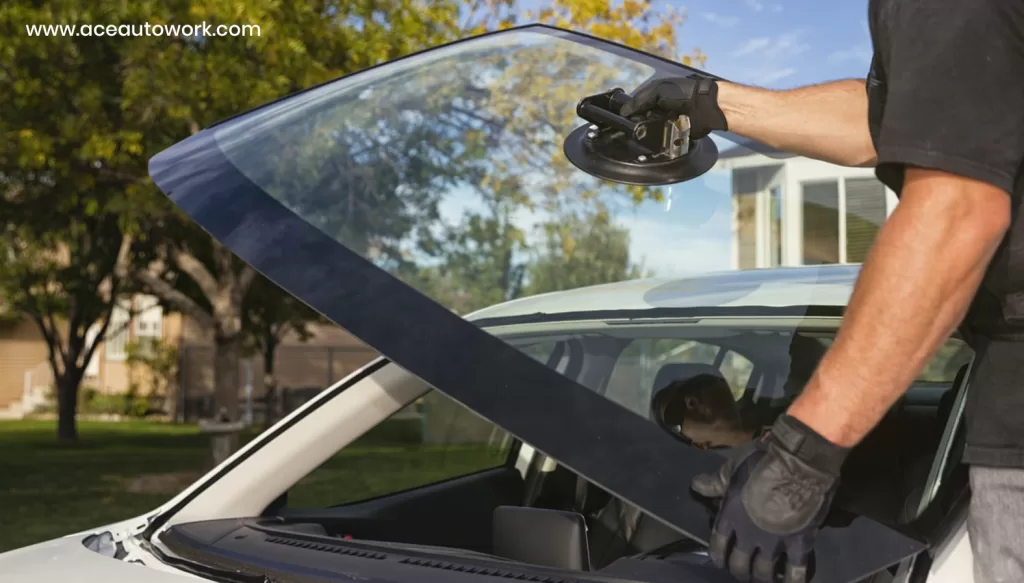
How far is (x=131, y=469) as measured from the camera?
45.8ft

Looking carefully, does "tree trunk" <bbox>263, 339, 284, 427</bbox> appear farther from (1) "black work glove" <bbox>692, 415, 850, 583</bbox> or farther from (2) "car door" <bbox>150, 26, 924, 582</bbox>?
(1) "black work glove" <bbox>692, 415, 850, 583</bbox>

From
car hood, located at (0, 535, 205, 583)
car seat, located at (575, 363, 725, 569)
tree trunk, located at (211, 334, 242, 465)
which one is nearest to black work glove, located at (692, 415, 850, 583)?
car seat, located at (575, 363, 725, 569)

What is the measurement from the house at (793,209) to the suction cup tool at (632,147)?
0.13m

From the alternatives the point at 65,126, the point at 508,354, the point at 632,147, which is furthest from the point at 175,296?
the point at 508,354

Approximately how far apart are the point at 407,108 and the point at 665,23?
899 cm

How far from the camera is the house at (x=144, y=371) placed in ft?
102

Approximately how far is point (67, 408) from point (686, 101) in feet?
68.2

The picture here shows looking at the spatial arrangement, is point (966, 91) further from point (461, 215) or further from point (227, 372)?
point (227, 372)

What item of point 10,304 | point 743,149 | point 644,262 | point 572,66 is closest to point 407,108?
point 572,66

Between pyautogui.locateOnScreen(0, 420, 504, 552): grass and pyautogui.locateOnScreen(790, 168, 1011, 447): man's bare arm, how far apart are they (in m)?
1.09

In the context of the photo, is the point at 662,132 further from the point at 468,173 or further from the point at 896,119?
the point at 896,119

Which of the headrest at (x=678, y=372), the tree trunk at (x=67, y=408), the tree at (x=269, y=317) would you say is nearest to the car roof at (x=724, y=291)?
the headrest at (x=678, y=372)

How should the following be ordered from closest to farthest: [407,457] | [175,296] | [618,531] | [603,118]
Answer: [603,118] < [618,531] < [407,457] < [175,296]

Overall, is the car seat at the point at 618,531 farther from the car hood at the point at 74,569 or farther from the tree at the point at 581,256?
the car hood at the point at 74,569
